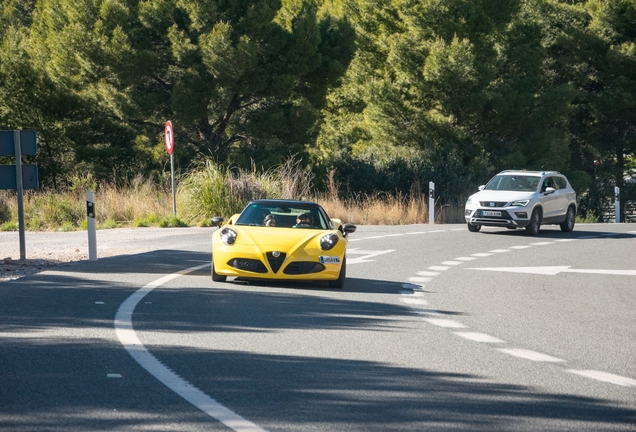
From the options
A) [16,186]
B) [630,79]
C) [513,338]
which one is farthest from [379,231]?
[630,79]

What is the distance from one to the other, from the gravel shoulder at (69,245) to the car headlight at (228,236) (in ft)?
9.58

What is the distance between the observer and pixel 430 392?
7250 millimetres

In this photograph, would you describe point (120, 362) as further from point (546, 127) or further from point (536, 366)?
point (546, 127)

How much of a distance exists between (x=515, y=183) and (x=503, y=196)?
4.70 ft

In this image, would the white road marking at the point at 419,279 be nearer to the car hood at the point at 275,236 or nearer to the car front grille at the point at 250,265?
the car hood at the point at 275,236

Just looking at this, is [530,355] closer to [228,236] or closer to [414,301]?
[414,301]

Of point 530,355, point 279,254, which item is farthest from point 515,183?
point 530,355

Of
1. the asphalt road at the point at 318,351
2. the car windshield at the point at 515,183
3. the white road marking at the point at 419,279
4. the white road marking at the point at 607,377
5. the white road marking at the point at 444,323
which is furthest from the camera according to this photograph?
the car windshield at the point at 515,183

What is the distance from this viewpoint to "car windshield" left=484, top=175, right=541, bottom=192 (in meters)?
27.4

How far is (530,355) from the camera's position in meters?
9.05

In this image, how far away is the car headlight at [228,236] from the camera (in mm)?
14445

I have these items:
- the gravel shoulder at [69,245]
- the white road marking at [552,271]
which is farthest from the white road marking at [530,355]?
the white road marking at [552,271]

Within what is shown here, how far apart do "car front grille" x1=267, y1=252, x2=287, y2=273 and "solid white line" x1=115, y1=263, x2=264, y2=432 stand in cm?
274

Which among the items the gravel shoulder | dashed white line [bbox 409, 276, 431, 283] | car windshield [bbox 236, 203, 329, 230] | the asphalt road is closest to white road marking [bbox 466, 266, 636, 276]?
the asphalt road
